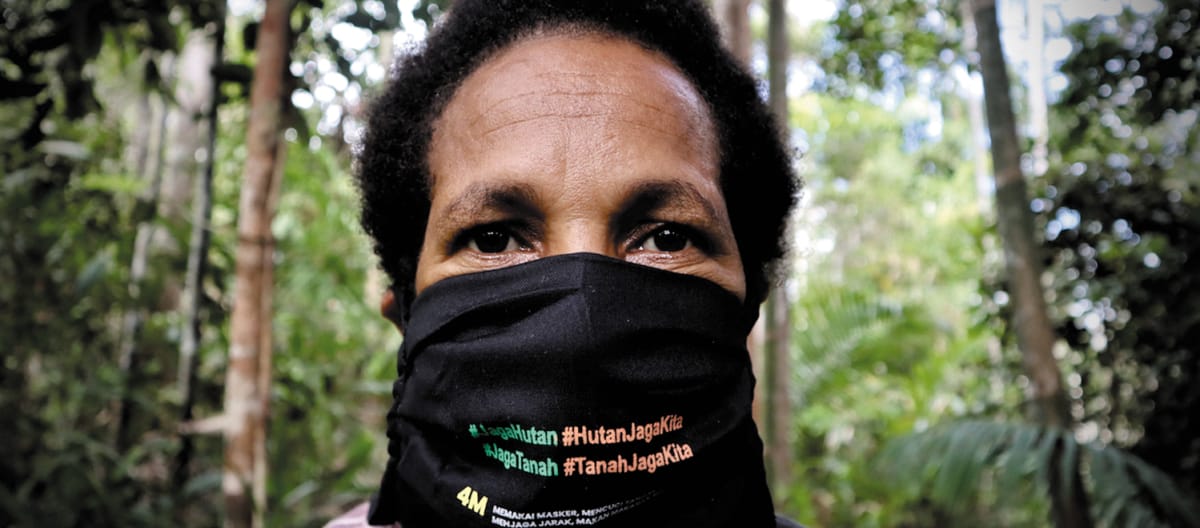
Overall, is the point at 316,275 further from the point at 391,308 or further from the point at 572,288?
the point at 572,288

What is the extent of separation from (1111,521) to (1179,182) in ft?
4.98

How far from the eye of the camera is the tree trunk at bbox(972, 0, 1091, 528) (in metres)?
2.55

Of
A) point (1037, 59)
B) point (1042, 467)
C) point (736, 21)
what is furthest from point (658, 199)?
point (1037, 59)

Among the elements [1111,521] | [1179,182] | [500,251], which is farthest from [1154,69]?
[500,251]

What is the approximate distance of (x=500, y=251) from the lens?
1.26 m

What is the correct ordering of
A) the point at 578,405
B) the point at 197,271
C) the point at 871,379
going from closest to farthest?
the point at 578,405
the point at 197,271
the point at 871,379

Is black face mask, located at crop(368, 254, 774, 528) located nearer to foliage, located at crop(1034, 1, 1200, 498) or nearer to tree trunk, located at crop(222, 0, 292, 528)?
tree trunk, located at crop(222, 0, 292, 528)

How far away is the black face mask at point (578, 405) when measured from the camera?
1.06m

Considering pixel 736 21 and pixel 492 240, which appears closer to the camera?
pixel 492 240

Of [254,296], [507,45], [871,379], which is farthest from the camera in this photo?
[871,379]

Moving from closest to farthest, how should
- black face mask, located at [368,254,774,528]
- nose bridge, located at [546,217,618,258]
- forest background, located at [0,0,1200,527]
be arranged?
black face mask, located at [368,254,774,528], nose bridge, located at [546,217,618,258], forest background, located at [0,0,1200,527]

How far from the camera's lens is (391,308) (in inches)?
60.4

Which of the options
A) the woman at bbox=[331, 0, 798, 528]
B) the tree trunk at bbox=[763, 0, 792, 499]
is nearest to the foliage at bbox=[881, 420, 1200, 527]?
the tree trunk at bbox=[763, 0, 792, 499]

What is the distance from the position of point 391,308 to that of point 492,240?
381 mm
